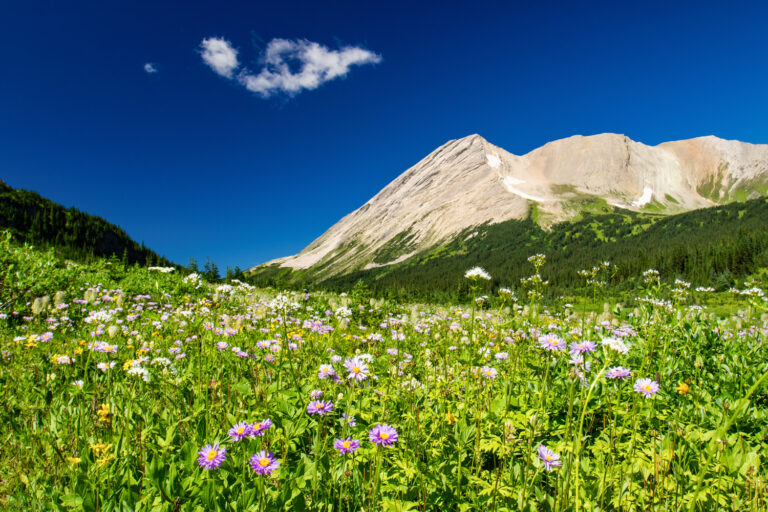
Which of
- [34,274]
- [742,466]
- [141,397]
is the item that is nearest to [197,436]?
[141,397]

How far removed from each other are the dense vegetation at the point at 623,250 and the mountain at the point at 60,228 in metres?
38.9

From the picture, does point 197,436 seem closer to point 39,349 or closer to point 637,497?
point 637,497

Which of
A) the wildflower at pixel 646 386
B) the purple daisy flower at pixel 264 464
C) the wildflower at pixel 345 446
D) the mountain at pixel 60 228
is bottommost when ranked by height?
the wildflower at pixel 345 446

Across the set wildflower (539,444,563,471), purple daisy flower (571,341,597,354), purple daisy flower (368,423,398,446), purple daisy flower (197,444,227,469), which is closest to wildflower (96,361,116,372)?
purple daisy flower (197,444,227,469)

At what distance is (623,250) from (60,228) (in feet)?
521

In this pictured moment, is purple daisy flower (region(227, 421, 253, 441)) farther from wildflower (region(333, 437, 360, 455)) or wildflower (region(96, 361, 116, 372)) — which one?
wildflower (region(96, 361, 116, 372))

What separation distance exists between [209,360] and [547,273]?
128 m

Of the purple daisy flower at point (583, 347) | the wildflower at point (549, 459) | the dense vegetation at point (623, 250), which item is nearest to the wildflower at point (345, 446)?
the wildflower at point (549, 459)

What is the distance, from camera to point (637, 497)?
2.76m

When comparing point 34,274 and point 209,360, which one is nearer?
point 209,360

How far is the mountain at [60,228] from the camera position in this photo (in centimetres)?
1728

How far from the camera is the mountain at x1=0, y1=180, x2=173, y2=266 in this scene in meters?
17.3

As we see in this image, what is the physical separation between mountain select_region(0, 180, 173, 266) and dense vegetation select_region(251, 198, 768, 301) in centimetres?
3886

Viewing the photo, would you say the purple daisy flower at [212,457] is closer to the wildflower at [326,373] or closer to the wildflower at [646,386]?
the wildflower at [326,373]
